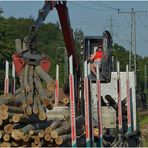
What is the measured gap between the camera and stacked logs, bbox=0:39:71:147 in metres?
12.1

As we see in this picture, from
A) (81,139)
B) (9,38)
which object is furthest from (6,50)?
(81,139)

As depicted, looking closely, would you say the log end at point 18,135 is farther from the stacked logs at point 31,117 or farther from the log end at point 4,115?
the log end at point 4,115

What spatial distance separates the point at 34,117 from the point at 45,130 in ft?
1.46

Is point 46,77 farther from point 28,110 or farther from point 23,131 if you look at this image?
point 23,131

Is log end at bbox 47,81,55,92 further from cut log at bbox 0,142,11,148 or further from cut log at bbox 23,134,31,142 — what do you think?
cut log at bbox 0,142,11,148

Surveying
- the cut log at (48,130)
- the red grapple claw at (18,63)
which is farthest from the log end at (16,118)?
the red grapple claw at (18,63)

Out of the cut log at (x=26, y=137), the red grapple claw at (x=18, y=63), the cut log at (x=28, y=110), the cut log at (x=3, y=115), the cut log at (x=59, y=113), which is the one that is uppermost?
the red grapple claw at (x=18, y=63)

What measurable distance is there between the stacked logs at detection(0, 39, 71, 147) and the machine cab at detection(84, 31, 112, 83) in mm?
3446

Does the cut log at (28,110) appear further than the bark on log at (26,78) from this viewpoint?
No

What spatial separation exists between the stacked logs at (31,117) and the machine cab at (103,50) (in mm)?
3446

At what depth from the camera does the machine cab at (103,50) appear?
53.3ft

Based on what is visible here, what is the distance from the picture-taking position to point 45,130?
481 inches

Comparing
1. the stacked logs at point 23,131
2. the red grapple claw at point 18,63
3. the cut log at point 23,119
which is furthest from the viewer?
the red grapple claw at point 18,63

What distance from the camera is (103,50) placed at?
16.6 metres
